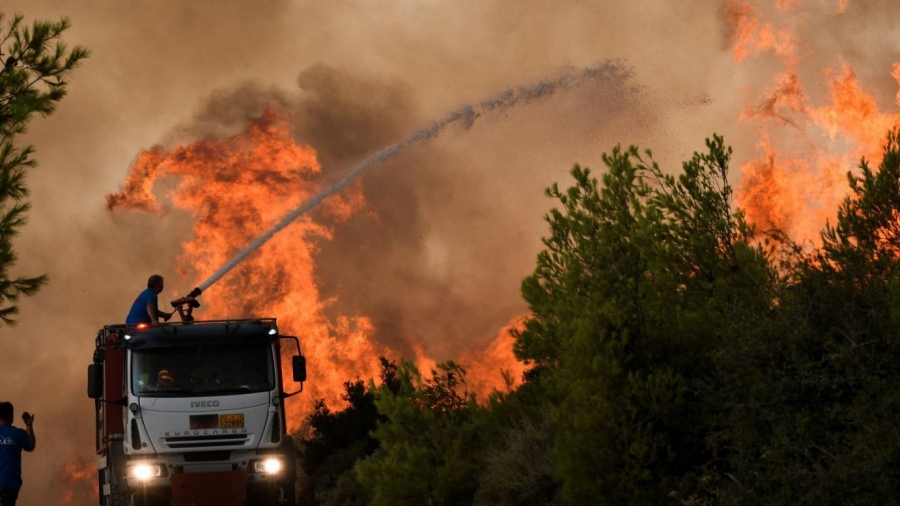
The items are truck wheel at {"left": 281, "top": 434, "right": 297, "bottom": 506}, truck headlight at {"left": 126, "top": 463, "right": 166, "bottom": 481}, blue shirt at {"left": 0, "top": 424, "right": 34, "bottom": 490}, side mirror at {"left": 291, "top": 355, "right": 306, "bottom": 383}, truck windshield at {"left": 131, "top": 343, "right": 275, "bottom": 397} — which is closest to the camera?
blue shirt at {"left": 0, "top": 424, "right": 34, "bottom": 490}

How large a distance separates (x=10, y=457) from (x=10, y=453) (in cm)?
5

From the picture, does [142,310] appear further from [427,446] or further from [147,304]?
[427,446]

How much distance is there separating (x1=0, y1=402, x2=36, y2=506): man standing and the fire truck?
2.67 m

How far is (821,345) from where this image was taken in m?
13.4

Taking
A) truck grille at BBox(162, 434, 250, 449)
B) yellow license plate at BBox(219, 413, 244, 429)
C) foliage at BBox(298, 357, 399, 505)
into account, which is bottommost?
truck grille at BBox(162, 434, 250, 449)

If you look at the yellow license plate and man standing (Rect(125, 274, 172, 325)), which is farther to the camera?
man standing (Rect(125, 274, 172, 325))

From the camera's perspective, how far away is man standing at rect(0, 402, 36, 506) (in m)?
14.9

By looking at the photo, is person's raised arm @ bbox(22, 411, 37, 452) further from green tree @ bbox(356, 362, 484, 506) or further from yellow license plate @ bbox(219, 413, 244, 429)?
green tree @ bbox(356, 362, 484, 506)

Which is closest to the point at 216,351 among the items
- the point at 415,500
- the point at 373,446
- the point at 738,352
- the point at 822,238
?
the point at 415,500

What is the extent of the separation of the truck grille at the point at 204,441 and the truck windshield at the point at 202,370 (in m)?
0.65

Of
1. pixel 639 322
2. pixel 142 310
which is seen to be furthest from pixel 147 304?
pixel 639 322

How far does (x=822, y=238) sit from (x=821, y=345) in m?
7.02

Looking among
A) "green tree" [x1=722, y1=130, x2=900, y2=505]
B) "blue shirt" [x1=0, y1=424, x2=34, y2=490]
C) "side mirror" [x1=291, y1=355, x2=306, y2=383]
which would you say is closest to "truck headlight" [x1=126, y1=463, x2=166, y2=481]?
"side mirror" [x1=291, y1=355, x2=306, y2=383]

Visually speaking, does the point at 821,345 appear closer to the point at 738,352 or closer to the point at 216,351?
the point at 738,352
